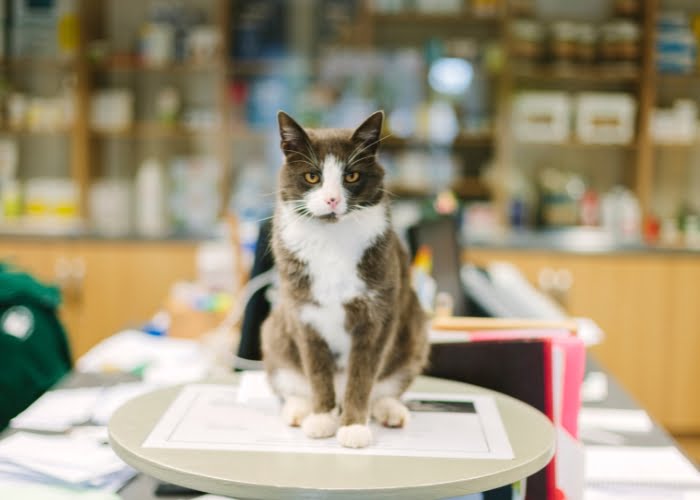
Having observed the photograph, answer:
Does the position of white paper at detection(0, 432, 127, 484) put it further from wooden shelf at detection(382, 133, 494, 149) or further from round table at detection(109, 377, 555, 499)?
wooden shelf at detection(382, 133, 494, 149)

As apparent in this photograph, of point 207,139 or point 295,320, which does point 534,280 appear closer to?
point 207,139

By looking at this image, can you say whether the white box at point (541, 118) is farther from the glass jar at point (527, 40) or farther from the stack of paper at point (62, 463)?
the stack of paper at point (62, 463)

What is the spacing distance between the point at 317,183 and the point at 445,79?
3.52 m

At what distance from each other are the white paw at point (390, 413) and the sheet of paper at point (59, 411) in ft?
2.11

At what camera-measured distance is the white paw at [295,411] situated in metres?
1.02

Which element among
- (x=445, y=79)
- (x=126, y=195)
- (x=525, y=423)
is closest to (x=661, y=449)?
(x=525, y=423)

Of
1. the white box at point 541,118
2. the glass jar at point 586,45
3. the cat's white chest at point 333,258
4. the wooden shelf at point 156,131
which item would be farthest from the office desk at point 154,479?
the wooden shelf at point 156,131

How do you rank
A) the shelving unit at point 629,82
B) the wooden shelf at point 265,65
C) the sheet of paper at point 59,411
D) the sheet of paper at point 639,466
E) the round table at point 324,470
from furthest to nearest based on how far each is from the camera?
the wooden shelf at point 265,65, the shelving unit at point 629,82, the sheet of paper at point 59,411, the sheet of paper at point 639,466, the round table at point 324,470

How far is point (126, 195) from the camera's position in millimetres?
4465

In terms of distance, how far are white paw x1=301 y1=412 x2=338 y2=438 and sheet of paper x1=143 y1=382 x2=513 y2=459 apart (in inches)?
0.4

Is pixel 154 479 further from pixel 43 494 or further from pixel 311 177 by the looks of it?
pixel 311 177

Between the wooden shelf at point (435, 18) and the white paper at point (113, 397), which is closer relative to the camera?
the white paper at point (113, 397)

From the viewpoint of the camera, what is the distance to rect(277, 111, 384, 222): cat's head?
0.94 m

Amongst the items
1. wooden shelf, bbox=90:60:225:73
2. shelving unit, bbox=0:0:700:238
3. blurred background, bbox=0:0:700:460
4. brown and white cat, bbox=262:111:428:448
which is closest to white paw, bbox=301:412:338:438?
brown and white cat, bbox=262:111:428:448
